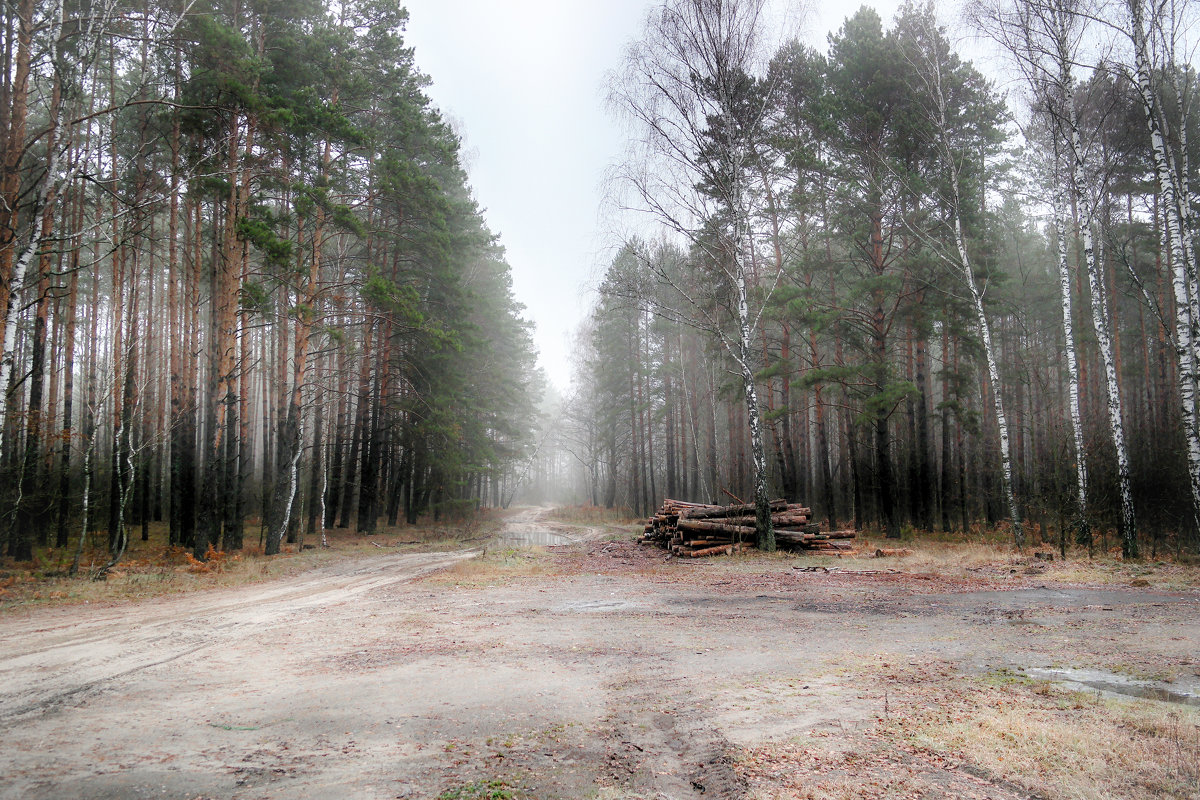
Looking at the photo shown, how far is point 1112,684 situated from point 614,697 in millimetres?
3884

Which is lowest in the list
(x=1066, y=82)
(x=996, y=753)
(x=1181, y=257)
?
(x=996, y=753)

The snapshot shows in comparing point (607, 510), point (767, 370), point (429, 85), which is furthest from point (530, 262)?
point (767, 370)

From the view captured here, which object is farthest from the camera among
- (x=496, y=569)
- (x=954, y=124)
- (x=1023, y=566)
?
(x=954, y=124)

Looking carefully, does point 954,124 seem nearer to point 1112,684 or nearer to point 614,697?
point 1112,684

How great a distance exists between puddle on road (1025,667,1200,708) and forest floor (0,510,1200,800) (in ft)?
0.09

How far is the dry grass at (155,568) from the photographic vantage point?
9.54 metres

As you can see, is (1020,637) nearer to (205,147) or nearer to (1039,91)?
(1039,91)

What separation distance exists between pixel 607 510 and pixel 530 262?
27.7 metres

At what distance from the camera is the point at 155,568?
1239 cm

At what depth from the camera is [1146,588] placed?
8961mm

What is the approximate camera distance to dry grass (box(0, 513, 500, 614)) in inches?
376

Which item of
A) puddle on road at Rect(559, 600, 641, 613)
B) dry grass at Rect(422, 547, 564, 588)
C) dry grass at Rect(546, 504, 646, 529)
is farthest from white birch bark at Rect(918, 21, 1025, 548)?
dry grass at Rect(546, 504, 646, 529)

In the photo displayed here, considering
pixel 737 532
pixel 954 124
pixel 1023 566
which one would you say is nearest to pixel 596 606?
pixel 737 532

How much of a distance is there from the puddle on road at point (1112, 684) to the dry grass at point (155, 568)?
12125 millimetres
